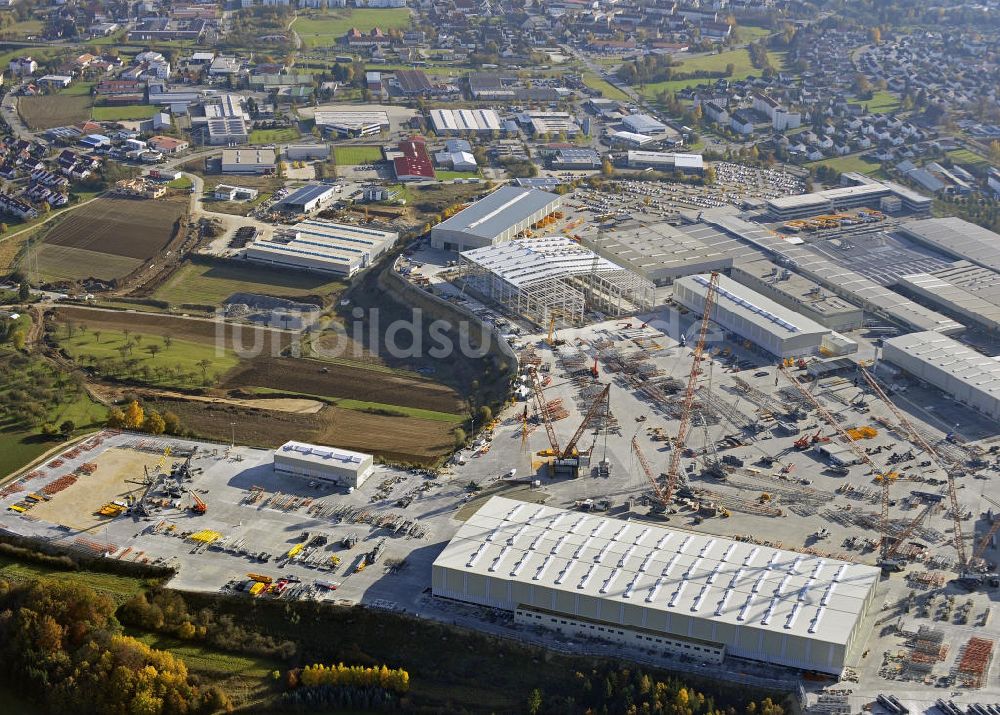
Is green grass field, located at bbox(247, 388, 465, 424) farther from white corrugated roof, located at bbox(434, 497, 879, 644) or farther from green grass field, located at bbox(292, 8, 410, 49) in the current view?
green grass field, located at bbox(292, 8, 410, 49)

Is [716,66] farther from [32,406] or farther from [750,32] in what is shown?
[32,406]

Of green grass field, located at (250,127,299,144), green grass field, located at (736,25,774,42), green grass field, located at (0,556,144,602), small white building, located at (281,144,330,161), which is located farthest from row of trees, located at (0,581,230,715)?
green grass field, located at (736,25,774,42)

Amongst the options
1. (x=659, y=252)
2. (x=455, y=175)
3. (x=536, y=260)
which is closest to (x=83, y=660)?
(x=536, y=260)

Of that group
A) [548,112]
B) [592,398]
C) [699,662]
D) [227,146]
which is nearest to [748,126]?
[548,112]

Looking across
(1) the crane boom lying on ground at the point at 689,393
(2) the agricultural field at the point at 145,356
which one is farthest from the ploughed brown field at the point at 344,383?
(1) the crane boom lying on ground at the point at 689,393

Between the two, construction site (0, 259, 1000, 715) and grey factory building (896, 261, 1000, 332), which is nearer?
construction site (0, 259, 1000, 715)

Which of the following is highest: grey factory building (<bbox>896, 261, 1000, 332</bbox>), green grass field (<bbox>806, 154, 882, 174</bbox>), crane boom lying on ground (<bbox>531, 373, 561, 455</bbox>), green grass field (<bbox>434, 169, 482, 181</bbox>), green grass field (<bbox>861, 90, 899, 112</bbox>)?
green grass field (<bbox>861, 90, 899, 112</bbox>)

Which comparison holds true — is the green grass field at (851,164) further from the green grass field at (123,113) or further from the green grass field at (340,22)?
the green grass field at (340,22)
